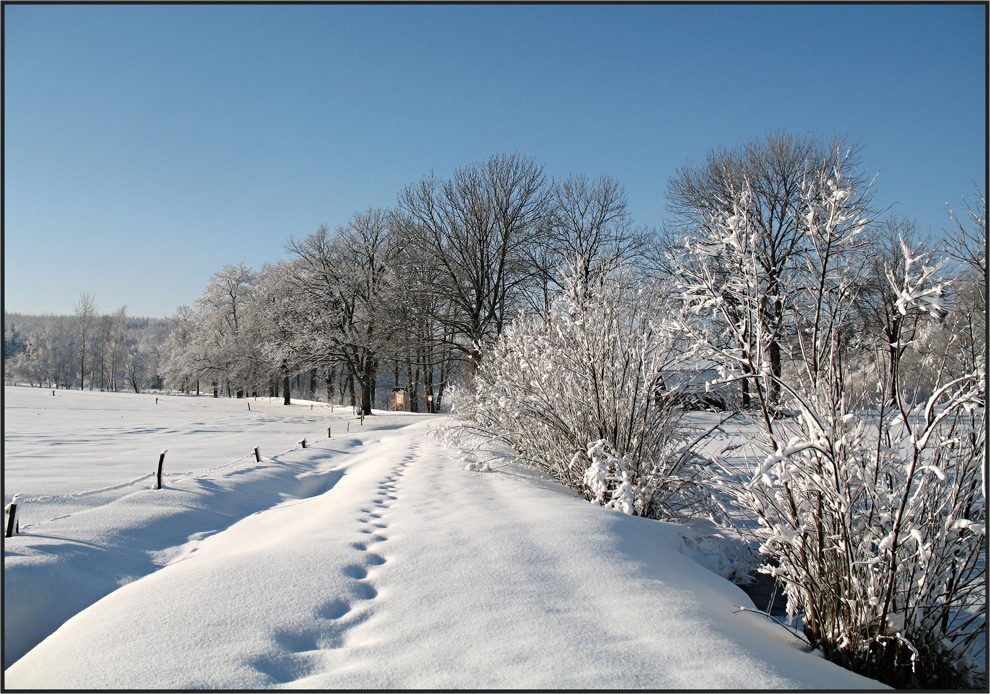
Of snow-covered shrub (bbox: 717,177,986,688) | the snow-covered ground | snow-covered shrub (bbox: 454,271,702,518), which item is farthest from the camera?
snow-covered shrub (bbox: 454,271,702,518)

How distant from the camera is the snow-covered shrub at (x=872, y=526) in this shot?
102 inches

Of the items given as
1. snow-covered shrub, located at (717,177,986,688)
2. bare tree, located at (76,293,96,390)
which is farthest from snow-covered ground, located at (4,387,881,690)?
bare tree, located at (76,293,96,390)

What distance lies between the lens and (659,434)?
5.86 meters

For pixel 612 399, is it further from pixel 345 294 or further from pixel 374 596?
pixel 345 294

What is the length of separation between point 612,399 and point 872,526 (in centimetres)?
314

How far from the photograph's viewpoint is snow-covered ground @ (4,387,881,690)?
7.42ft

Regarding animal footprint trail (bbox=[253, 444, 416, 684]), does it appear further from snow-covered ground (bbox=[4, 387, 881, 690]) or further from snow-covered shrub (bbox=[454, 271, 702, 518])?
snow-covered shrub (bbox=[454, 271, 702, 518])

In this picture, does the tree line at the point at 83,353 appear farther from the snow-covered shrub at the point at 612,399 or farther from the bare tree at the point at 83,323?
the snow-covered shrub at the point at 612,399

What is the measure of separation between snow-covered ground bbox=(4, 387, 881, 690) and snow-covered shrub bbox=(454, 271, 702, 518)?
0.57 m

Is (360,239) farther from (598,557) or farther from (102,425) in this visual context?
(598,557)

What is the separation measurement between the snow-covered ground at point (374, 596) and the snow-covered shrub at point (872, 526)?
34 centimetres

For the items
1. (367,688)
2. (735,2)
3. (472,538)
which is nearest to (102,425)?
(472,538)

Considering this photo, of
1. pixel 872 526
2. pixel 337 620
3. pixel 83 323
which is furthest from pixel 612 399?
pixel 83 323

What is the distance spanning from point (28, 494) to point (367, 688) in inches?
227
